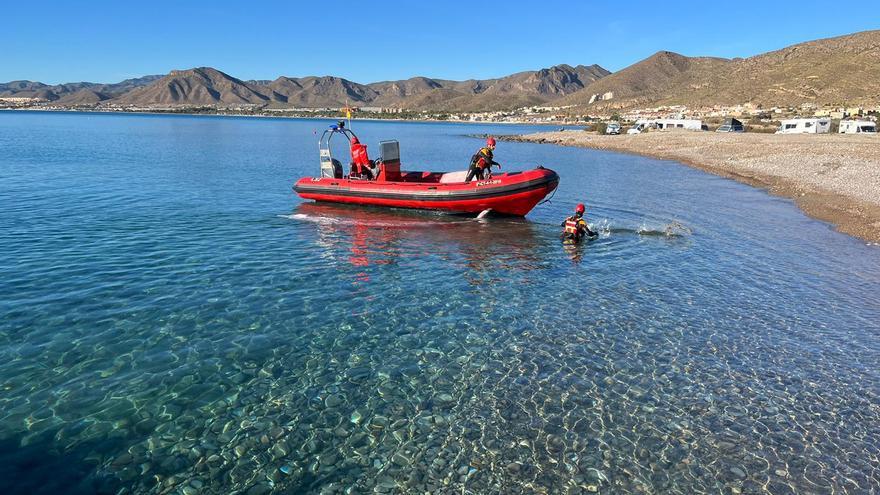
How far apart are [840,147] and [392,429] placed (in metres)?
40.9

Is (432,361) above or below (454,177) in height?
below

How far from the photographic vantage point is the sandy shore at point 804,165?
65.6 ft

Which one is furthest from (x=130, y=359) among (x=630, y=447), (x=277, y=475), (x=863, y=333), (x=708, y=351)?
(x=863, y=333)

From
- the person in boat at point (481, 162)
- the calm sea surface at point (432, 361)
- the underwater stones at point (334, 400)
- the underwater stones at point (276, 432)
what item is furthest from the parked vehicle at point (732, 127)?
the underwater stones at point (276, 432)

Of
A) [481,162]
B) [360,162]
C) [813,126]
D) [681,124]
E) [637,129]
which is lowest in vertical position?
[360,162]

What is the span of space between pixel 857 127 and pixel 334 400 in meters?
61.2

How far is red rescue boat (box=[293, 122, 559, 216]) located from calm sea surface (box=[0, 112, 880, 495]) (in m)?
1.75

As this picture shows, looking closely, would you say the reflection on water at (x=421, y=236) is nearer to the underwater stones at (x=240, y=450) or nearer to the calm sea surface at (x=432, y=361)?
the calm sea surface at (x=432, y=361)

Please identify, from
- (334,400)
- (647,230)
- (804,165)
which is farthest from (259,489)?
(804,165)

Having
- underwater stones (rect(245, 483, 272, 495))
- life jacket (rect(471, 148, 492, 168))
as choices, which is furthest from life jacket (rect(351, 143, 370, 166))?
underwater stones (rect(245, 483, 272, 495))

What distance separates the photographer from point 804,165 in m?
31.4

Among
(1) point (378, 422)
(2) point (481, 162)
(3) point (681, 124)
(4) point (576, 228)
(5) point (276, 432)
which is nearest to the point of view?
(5) point (276, 432)

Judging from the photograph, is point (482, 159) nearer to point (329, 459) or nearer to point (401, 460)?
point (401, 460)

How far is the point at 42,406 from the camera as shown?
680cm
